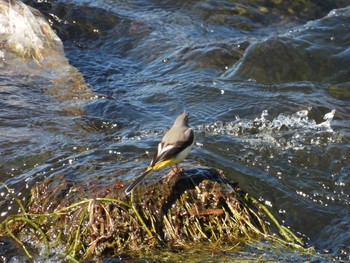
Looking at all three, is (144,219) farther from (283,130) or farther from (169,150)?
(283,130)

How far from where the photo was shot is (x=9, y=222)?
587cm

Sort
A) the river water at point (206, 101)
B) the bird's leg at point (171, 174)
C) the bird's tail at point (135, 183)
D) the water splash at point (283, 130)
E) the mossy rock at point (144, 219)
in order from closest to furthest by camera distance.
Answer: the mossy rock at point (144, 219)
the bird's tail at point (135, 183)
the bird's leg at point (171, 174)
the river water at point (206, 101)
the water splash at point (283, 130)

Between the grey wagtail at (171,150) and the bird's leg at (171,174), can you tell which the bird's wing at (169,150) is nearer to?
the grey wagtail at (171,150)

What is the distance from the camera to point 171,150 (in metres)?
5.88

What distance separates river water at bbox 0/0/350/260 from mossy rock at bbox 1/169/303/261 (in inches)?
12.5

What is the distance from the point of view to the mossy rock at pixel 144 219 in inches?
218

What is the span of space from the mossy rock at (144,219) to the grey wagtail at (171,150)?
0.16 m

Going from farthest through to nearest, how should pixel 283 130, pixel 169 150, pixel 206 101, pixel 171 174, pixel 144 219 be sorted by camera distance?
1. pixel 206 101
2. pixel 283 130
3. pixel 171 174
4. pixel 169 150
5. pixel 144 219

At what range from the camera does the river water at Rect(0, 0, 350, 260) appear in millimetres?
6742

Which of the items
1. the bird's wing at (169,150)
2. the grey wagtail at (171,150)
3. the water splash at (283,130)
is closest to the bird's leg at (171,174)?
the grey wagtail at (171,150)

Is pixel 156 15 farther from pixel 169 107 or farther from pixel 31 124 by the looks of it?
pixel 31 124

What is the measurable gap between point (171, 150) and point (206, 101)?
3.21m

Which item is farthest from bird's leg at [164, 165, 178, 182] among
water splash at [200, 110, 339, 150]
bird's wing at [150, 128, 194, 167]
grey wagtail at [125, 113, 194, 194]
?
water splash at [200, 110, 339, 150]

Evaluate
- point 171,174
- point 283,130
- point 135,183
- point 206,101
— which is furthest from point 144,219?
point 206,101
